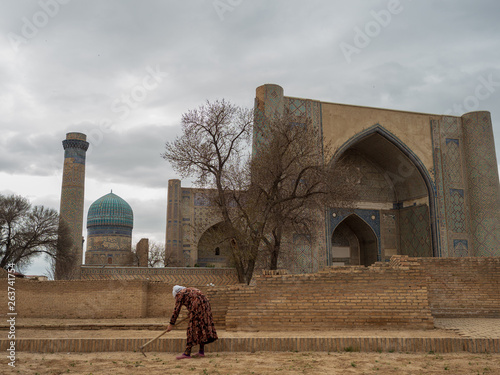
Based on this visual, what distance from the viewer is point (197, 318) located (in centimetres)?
568

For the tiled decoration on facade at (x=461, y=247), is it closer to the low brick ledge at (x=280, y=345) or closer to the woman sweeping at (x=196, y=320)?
the low brick ledge at (x=280, y=345)

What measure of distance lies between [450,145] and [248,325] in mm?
16154

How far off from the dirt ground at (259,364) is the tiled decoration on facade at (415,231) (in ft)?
49.3

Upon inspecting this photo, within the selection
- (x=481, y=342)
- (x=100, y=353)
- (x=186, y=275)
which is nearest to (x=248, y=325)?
(x=100, y=353)

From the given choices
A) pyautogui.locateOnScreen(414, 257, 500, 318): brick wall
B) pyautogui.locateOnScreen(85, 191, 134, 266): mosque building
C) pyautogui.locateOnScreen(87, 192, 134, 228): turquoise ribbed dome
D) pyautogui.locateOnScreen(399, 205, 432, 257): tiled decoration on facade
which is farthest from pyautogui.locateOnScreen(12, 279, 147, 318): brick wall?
pyautogui.locateOnScreen(87, 192, 134, 228): turquoise ribbed dome

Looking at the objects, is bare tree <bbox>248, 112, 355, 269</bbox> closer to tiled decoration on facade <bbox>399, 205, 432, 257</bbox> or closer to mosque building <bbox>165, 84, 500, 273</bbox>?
mosque building <bbox>165, 84, 500, 273</bbox>

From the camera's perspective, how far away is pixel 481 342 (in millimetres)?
5570

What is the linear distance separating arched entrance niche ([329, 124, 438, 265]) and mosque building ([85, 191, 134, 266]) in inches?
705

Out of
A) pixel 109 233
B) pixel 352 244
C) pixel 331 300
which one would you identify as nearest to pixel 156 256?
pixel 109 233

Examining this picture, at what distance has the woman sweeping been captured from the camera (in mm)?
5570

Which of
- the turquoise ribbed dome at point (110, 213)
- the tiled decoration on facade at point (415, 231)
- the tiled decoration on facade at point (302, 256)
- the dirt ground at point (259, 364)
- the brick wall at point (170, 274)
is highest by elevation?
the turquoise ribbed dome at point (110, 213)

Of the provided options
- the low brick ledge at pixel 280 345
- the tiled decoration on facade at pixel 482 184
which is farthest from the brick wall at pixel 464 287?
the tiled decoration on facade at pixel 482 184

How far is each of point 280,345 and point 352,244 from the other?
16.8 m

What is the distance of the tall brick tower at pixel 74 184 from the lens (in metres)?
25.8
